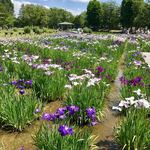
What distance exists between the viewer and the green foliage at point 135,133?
4.08m

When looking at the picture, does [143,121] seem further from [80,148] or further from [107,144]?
[80,148]

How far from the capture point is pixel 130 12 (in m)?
73.8

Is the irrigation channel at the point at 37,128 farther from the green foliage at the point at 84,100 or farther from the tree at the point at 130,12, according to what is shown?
the tree at the point at 130,12

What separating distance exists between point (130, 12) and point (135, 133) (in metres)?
73.1

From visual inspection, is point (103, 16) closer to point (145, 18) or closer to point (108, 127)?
point (145, 18)

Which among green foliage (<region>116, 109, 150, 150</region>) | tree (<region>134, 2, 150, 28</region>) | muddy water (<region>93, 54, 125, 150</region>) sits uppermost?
tree (<region>134, 2, 150, 28</region>)

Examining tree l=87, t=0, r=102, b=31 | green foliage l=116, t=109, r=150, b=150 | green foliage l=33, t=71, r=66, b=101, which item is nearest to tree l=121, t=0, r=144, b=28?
tree l=87, t=0, r=102, b=31

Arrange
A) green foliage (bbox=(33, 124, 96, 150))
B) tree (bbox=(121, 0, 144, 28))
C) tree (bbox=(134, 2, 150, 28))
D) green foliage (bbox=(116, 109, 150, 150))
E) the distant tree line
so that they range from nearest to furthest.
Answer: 1. green foliage (bbox=(33, 124, 96, 150))
2. green foliage (bbox=(116, 109, 150, 150))
3. tree (bbox=(134, 2, 150, 28))
4. tree (bbox=(121, 0, 144, 28))
5. the distant tree line

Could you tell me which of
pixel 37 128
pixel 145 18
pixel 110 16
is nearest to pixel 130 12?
pixel 110 16

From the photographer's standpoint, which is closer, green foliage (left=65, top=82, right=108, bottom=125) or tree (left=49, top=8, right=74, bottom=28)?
green foliage (left=65, top=82, right=108, bottom=125)

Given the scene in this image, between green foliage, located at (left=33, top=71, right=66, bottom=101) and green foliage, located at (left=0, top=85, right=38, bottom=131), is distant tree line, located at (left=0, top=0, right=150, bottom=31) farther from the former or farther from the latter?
green foliage, located at (left=0, top=85, right=38, bottom=131)

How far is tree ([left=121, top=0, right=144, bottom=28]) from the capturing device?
71312mm

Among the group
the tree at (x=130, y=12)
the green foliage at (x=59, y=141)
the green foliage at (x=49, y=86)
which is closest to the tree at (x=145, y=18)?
the tree at (x=130, y=12)

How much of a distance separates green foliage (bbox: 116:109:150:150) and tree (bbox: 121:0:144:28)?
69809mm
